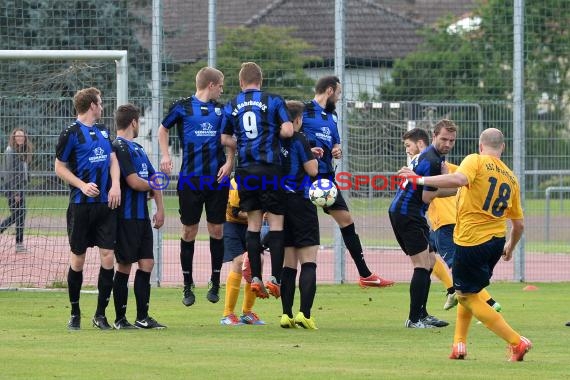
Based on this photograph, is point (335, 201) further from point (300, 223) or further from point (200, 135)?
point (200, 135)

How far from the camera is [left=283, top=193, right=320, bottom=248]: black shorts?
1115 centimetres

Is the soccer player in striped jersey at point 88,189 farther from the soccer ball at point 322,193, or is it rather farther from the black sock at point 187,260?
the soccer ball at point 322,193

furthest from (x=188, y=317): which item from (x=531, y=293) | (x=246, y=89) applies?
(x=531, y=293)

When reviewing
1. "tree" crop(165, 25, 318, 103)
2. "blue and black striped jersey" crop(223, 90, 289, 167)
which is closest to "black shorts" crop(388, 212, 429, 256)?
"blue and black striped jersey" crop(223, 90, 289, 167)

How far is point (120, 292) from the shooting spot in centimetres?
1106

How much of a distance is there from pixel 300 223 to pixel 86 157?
82.0 inches

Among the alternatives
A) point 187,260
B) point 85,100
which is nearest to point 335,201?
point 187,260

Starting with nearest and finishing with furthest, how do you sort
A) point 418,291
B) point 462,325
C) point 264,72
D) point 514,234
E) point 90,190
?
point 462,325
point 514,234
point 90,190
point 418,291
point 264,72

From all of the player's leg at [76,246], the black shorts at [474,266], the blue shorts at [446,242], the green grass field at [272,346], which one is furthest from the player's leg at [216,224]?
the black shorts at [474,266]

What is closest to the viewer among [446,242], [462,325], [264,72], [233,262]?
[462,325]

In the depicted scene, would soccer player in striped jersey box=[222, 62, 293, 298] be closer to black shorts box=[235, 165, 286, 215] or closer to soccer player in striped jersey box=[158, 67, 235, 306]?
black shorts box=[235, 165, 286, 215]

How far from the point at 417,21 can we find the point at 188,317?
33.2m

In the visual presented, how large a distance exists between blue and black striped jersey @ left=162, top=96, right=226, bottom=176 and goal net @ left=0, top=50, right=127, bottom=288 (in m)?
→ 3.17

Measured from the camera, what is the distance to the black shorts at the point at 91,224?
10859 mm
